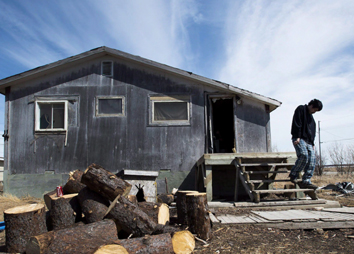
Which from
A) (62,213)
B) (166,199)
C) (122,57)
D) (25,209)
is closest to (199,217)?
(62,213)

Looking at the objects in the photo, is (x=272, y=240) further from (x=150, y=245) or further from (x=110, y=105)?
(x=110, y=105)

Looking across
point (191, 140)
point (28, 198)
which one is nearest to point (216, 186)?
point (191, 140)

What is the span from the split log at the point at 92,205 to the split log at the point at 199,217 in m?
1.33

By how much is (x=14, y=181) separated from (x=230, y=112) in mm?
9164

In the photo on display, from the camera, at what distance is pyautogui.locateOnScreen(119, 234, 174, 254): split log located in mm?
3271

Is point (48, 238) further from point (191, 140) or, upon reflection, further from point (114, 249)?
point (191, 140)

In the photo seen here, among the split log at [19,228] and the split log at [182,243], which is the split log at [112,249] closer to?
the split log at [182,243]

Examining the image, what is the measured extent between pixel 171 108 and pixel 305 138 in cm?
408

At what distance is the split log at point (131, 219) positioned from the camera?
153 inches

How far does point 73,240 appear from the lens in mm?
3287

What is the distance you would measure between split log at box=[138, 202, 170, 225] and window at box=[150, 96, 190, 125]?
14.1 ft

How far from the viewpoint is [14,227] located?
3654mm

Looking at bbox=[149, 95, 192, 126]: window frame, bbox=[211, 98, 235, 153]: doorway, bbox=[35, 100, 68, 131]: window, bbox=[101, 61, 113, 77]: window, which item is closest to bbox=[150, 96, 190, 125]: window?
bbox=[149, 95, 192, 126]: window frame

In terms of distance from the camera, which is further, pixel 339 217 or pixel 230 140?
pixel 230 140
